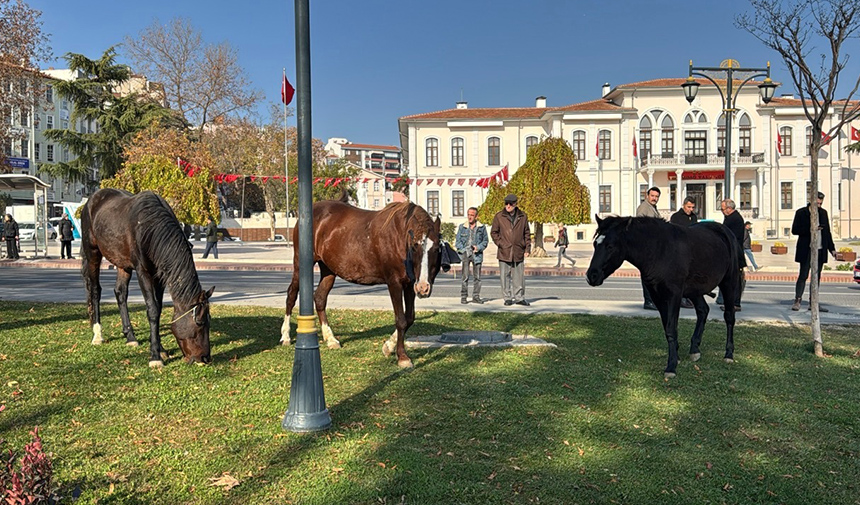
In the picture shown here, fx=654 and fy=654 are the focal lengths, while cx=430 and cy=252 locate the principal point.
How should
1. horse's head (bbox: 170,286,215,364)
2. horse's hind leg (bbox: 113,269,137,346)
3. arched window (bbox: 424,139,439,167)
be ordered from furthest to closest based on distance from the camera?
1. arched window (bbox: 424,139,439,167)
2. horse's hind leg (bbox: 113,269,137,346)
3. horse's head (bbox: 170,286,215,364)

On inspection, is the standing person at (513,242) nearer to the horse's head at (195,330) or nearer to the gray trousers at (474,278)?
the gray trousers at (474,278)

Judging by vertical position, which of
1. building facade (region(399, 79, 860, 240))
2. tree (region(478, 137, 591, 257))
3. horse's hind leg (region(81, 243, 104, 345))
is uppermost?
building facade (region(399, 79, 860, 240))

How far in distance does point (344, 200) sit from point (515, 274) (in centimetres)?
457

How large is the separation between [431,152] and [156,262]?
49428mm

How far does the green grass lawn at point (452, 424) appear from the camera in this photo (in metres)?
3.95

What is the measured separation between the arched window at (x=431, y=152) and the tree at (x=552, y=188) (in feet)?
82.1

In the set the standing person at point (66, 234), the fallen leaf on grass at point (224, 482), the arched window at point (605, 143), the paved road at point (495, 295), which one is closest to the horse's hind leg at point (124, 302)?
the paved road at point (495, 295)

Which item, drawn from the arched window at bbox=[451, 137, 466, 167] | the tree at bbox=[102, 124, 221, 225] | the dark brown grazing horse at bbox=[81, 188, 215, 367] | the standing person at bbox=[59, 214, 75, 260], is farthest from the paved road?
the arched window at bbox=[451, 137, 466, 167]

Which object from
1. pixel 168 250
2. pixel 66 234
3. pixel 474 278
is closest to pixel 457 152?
pixel 66 234

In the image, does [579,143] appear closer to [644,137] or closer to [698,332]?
[644,137]

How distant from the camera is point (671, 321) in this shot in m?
6.92

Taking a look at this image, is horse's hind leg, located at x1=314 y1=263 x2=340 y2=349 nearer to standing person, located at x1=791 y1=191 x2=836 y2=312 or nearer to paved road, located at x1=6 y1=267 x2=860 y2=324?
paved road, located at x1=6 y1=267 x2=860 y2=324

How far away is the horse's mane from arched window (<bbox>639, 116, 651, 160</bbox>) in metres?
51.4

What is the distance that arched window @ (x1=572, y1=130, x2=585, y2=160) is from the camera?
176 feet
